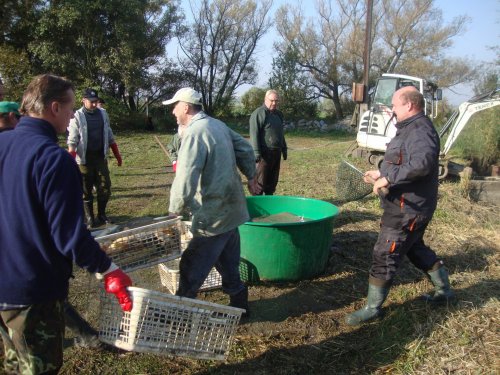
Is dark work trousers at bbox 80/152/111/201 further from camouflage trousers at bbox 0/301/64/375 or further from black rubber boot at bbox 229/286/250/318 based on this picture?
camouflage trousers at bbox 0/301/64/375

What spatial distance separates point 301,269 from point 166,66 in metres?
22.0

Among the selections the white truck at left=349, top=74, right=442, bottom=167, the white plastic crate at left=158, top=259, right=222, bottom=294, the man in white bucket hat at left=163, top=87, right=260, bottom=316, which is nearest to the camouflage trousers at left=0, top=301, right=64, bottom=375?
the man in white bucket hat at left=163, top=87, right=260, bottom=316

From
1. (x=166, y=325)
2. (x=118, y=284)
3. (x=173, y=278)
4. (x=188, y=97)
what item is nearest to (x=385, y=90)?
(x=173, y=278)

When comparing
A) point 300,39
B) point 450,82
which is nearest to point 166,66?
point 300,39

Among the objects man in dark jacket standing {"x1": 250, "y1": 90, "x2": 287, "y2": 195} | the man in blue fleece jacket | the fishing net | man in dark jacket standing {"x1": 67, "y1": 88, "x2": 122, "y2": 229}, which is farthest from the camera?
the fishing net

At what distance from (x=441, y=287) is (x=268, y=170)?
303 cm

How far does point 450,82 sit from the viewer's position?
101 feet

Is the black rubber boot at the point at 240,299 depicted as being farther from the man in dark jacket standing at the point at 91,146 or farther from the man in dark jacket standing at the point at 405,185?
the man in dark jacket standing at the point at 91,146

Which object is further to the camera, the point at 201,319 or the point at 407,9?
the point at 407,9

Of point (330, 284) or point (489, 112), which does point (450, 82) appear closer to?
point (489, 112)

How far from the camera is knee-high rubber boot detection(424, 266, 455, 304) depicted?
371 cm

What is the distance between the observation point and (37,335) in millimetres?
1974

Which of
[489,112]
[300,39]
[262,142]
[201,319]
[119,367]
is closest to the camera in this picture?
[201,319]

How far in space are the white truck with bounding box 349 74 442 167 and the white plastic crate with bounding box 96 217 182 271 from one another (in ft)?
28.0
